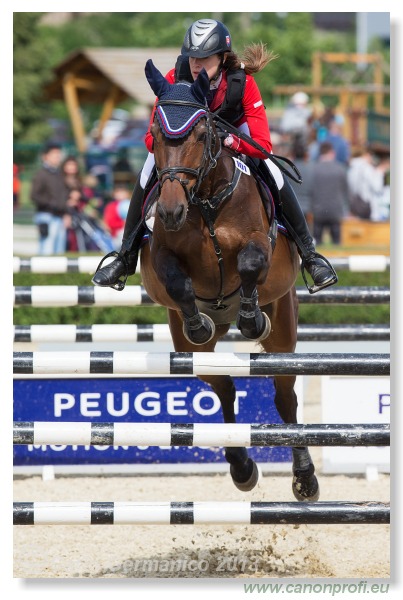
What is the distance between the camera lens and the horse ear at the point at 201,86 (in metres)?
3.98

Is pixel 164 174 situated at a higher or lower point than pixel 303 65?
lower

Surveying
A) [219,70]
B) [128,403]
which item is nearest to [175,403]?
[128,403]

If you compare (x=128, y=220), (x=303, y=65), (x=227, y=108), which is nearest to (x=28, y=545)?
(x=128, y=220)

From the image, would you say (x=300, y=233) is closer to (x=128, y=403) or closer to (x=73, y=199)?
(x=128, y=403)

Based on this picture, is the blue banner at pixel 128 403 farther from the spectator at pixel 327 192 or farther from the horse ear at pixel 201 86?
the spectator at pixel 327 192

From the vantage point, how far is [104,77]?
2323 cm

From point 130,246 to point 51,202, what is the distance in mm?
8576

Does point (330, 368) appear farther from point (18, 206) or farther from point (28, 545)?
point (18, 206)

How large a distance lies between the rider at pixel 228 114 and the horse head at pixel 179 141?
178 mm

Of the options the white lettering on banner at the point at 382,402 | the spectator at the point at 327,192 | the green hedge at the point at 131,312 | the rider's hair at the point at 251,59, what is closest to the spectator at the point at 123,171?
the spectator at the point at 327,192

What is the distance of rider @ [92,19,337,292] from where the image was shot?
4.30 meters

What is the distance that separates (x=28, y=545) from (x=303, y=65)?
126 ft

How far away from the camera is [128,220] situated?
16.3 ft
